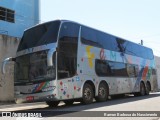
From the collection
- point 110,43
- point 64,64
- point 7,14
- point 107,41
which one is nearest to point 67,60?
point 64,64

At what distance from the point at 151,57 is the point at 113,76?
936cm

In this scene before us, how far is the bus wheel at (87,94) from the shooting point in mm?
15811

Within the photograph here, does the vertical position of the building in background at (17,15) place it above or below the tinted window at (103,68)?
above

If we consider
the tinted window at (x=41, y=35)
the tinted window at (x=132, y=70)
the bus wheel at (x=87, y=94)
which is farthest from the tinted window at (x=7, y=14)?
the bus wheel at (x=87, y=94)

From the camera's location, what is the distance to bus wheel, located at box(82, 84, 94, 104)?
51.9ft

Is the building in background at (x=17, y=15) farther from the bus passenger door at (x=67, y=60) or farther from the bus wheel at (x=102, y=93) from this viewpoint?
the bus passenger door at (x=67, y=60)

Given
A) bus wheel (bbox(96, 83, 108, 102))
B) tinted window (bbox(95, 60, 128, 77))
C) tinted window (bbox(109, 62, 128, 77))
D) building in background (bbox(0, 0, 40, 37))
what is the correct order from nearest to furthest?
bus wheel (bbox(96, 83, 108, 102)) → tinted window (bbox(95, 60, 128, 77)) → tinted window (bbox(109, 62, 128, 77)) → building in background (bbox(0, 0, 40, 37))

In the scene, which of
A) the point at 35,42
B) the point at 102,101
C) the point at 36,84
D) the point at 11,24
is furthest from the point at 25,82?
the point at 11,24

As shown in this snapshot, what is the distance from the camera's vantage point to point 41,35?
14.8 m

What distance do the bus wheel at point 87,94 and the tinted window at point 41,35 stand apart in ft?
10.3

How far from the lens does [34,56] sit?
14.6 meters

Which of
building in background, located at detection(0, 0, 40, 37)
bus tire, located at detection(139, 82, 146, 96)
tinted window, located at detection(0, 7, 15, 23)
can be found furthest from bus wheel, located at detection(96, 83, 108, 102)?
tinted window, located at detection(0, 7, 15, 23)

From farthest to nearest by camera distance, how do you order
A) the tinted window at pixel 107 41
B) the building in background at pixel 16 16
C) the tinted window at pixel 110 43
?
the building in background at pixel 16 16, the tinted window at pixel 107 41, the tinted window at pixel 110 43

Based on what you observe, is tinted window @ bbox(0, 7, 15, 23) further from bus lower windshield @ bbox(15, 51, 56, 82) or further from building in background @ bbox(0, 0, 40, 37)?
bus lower windshield @ bbox(15, 51, 56, 82)
